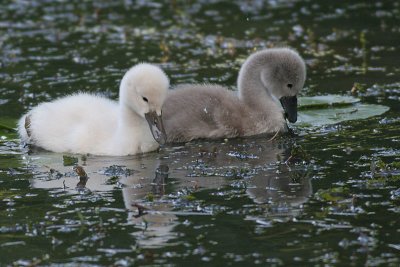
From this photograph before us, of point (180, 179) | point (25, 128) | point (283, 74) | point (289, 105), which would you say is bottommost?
point (180, 179)

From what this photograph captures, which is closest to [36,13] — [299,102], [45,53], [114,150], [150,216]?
[45,53]

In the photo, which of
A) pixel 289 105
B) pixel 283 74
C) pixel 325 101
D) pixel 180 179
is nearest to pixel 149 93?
pixel 180 179

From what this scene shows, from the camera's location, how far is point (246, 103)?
933 cm

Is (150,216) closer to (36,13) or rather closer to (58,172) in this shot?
(58,172)

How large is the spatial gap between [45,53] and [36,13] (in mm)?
3092

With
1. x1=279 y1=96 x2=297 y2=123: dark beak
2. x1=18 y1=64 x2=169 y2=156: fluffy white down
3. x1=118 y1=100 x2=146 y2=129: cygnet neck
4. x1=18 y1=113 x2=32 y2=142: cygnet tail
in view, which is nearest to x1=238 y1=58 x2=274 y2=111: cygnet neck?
x1=279 y1=96 x2=297 y2=123: dark beak

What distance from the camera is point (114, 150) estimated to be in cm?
839

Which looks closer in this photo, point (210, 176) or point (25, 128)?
point (210, 176)

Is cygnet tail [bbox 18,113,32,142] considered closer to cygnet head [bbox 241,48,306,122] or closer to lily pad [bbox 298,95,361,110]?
cygnet head [bbox 241,48,306,122]

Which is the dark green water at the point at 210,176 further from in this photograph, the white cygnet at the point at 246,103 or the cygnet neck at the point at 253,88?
the cygnet neck at the point at 253,88

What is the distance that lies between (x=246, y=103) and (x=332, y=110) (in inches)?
39.0

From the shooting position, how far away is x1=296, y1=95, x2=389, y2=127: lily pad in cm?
948

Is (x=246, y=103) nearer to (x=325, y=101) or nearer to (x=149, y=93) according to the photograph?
(x=325, y=101)

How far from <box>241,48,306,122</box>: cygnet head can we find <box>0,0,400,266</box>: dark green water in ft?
1.27
